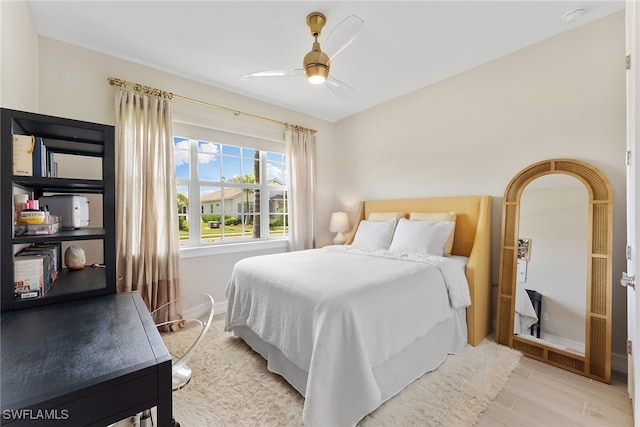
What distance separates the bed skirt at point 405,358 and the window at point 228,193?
4.70 feet

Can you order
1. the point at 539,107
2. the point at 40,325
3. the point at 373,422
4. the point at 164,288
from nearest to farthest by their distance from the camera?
the point at 40,325
the point at 373,422
the point at 539,107
the point at 164,288

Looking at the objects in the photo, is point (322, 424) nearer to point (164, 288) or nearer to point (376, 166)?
point (164, 288)

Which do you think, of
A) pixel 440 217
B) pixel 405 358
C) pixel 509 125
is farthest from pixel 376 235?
pixel 509 125

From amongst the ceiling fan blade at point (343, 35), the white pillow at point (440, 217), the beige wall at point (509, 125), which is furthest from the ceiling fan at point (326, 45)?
the white pillow at point (440, 217)

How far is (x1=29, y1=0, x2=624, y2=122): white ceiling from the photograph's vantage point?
6.31ft

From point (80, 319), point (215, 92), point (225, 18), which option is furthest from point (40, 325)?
point (215, 92)

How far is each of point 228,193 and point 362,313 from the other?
2.54m

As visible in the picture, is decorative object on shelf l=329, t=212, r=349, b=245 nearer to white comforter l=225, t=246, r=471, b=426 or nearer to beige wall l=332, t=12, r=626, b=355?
beige wall l=332, t=12, r=626, b=355

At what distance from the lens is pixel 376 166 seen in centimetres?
380

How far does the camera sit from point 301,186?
385 centimetres

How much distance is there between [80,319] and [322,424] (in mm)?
1213

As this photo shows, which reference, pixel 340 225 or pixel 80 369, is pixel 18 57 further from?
pixel 340 225

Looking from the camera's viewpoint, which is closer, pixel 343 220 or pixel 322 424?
pixel 322 424

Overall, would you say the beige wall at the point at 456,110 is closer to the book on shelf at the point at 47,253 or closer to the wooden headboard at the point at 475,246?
the wooden headboard at the point at 475,246
